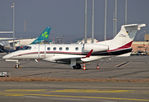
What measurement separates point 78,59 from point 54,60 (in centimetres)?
291

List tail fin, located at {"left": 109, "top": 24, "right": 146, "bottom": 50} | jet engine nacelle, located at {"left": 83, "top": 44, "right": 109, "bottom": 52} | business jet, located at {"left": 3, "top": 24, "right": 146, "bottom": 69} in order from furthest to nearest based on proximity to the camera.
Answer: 1. tail fin, located at {"left": 109, "top": 24, "right": 146, "bottom": 50}
2. business jet, located at {"left": 3, "top": 24, "right": 146, "bottom": 69}
3. jet engine nacelle, located at {"left": 83, "top": 44, "right": 109, "bottom": 52}

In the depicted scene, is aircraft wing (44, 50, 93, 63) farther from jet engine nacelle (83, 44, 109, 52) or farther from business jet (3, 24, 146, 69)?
jet engine nacelle (83, 44, 109, 52)

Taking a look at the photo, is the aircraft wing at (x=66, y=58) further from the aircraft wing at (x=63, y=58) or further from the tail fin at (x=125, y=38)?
the tail fin at (x=125, y=38)

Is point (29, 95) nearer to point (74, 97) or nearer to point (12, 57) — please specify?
point (74, 97)

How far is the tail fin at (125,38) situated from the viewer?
44.6 m

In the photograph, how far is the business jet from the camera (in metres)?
44.5

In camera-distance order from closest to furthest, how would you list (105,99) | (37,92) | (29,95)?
1. (105,99)
2. (29,95)
3. (37,92)

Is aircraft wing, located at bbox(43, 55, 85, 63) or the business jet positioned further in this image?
aircraft wing, located at bbox(43, 55, 85, 63)

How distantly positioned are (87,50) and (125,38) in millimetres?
4622

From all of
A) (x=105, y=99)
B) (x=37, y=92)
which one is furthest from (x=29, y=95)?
(x=105, y=99)

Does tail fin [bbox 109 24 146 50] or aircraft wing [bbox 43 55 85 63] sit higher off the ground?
tail fin [bbox 109 24 146 50]

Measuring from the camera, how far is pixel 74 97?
1823 cm

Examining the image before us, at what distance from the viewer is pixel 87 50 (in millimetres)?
44719

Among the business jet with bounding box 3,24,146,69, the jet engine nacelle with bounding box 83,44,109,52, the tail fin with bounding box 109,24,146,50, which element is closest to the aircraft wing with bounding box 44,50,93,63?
the business jet with bounding box 3,24,146,69
